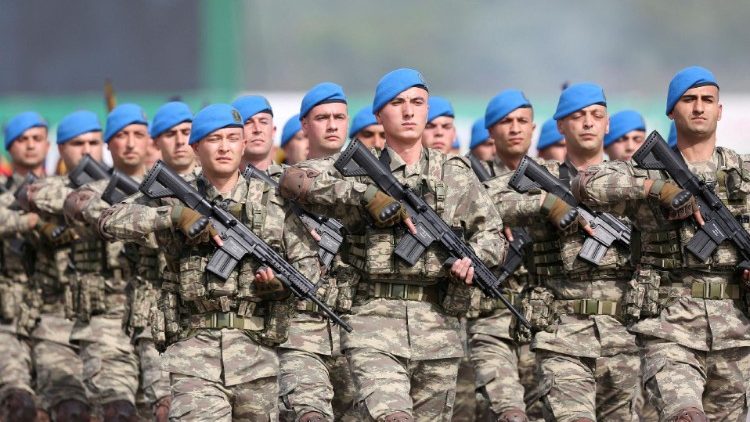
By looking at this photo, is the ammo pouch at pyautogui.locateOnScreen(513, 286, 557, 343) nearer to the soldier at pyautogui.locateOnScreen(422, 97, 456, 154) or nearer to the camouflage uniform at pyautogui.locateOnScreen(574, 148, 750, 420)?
the camouflage uniform at pyautogui.locateOnScreen(574, 148, 750, 420)

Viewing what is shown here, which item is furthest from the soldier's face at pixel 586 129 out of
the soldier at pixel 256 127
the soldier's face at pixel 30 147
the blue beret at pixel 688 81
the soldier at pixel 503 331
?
the soldier's face at pixel 30 147

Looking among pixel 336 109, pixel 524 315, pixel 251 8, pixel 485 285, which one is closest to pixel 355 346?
pixel 485 285

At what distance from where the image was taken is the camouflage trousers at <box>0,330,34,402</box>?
48.7ft

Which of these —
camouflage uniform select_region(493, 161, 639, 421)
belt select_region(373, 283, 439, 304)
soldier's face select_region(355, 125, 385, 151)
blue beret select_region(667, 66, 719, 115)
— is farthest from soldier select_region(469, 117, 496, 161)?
belt select_region(373, 283, 439, 304)

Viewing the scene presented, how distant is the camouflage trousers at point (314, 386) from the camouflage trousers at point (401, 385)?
906 millimetres

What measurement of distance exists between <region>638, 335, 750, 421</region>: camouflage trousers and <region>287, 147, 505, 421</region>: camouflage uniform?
1.15 meters

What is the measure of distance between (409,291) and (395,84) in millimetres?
1269

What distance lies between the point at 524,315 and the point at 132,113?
→ 4.00 metres

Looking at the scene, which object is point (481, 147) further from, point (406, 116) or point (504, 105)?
point (406, 116)

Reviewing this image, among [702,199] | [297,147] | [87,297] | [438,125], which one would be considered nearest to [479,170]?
[438,125]

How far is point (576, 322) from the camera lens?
1203 centimetres

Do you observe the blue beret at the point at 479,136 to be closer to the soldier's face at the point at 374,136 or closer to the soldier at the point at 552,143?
the soldier at the point at 552,143

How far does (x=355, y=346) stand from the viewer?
10664 mm

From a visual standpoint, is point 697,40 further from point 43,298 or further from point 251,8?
point 43,298
